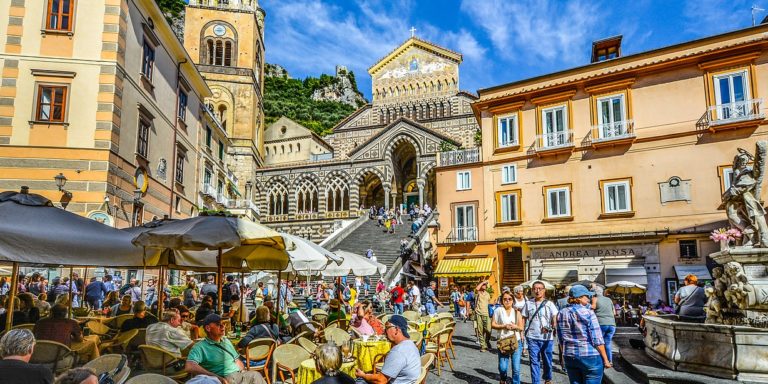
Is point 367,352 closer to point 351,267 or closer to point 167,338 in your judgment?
point 167,338

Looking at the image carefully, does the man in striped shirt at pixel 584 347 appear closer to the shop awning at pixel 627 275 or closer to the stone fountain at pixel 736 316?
the stone fountain at pixel 736 316

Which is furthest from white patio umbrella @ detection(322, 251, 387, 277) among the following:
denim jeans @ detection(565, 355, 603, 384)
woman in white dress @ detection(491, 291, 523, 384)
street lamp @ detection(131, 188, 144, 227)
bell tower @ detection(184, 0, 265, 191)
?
bell tower @ detection(184, 0, 265, 191)

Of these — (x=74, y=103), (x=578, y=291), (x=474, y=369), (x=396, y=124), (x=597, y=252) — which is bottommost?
(x=474, y=369)

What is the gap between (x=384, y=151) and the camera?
144 feet

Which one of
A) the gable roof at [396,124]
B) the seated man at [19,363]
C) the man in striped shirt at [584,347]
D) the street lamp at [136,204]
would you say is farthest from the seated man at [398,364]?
the gable roof at [396,124]

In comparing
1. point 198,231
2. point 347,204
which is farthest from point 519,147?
point 347,204

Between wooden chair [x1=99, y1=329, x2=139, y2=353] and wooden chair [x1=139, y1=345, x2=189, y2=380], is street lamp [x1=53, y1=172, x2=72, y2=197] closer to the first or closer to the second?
wooden chair [x1=99, y1=329, x2=139, y2=353]

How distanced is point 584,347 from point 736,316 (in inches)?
130

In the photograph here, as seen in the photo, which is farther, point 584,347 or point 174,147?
point 174,147

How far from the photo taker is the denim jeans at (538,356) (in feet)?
23.4

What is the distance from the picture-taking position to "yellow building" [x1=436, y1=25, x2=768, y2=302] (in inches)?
764

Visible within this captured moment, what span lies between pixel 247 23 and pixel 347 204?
17.9m

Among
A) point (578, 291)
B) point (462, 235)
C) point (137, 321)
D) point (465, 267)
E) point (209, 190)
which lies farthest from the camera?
point (209, 190)

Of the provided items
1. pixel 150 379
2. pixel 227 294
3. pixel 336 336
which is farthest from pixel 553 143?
pixel 150 379
